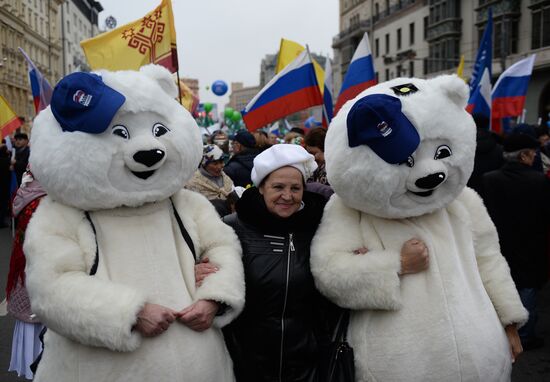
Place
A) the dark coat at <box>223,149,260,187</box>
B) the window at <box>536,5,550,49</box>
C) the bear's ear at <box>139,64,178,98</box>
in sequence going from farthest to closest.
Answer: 1. the window at <box>536,5,550,49</box>
2. the dark coat at <box>223,149,260,187</box>
3. the bear's ear at <box>139,64,178,98</box>

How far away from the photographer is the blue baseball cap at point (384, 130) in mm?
2340

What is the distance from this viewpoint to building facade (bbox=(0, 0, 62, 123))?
41.6m

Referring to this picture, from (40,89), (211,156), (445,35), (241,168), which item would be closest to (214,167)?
(211,156)

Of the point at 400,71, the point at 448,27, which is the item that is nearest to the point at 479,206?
the point at 448,27

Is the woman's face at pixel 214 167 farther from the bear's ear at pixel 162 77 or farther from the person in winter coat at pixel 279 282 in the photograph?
the bear's ear at pixel 162 77

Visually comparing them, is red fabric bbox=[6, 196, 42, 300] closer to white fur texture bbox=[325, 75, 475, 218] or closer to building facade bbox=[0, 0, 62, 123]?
white fur texture bbox=[325, 75, 475, 218]

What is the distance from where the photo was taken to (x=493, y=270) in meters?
2.66

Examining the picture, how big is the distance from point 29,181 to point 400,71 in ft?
118

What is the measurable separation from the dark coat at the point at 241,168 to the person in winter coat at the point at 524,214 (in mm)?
2622

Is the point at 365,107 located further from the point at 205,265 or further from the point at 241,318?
the point at 241,318

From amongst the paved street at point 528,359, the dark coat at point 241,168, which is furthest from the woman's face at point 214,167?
the paved street at point 528,359

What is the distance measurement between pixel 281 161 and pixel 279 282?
596 mm

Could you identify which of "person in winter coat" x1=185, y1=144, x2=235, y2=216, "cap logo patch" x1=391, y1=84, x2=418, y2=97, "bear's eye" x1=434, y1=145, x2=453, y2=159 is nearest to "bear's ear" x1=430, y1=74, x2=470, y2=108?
"cap logo patch" x1=391, y1=84, x2=418, y2=97

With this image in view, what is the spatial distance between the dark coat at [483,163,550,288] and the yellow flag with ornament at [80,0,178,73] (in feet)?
10.2
